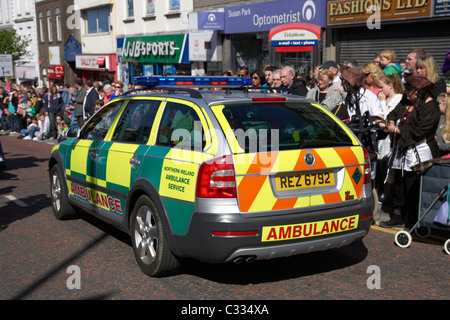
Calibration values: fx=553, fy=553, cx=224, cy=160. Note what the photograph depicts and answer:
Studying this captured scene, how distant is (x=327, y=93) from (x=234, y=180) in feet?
13.5

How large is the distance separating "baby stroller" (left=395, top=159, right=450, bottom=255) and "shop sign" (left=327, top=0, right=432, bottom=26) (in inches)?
340

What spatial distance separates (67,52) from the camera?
3794 cm

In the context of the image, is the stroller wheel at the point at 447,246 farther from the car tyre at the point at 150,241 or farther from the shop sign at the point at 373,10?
the shop sign at the point at 373,10

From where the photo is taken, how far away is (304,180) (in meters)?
4.51

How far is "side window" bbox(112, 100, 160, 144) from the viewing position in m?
5.36

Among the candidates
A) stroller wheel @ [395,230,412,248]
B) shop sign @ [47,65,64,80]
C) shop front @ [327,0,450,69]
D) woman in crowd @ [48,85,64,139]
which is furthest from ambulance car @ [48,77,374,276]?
shop sign @ [47,65,64,80]

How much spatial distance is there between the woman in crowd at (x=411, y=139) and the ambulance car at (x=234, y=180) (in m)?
1.55

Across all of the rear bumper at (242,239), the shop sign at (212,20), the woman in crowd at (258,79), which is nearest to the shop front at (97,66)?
the shop sign at (212,20)

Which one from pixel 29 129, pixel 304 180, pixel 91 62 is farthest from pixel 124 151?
pixel 91 62

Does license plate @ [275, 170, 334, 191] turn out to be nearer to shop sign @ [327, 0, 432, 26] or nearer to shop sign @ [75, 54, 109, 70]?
shop sign @ [327, 0, 432, 26]

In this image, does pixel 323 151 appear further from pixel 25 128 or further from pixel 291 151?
pixel 25 128
